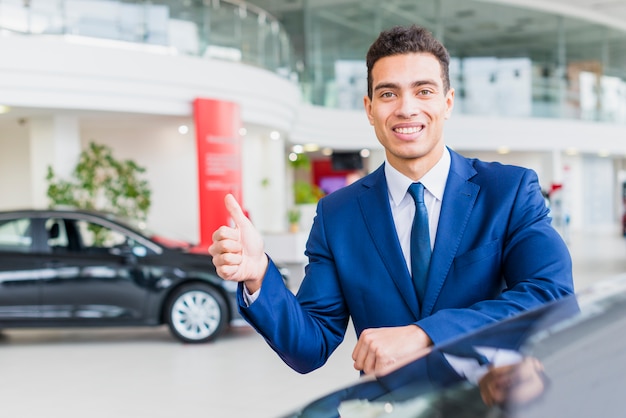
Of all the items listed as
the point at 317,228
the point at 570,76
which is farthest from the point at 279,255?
the point at 570,76

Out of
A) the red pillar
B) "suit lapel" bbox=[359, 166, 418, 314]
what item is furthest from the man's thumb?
the red pillar

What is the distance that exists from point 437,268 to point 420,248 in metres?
0.07

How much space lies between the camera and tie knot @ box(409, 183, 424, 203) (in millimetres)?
1694

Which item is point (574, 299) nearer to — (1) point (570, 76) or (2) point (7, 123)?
(2) point (7, 123)

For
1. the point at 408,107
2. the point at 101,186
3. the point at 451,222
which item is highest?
the point at 408,107

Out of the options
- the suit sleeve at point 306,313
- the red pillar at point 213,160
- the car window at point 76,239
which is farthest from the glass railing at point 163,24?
the suit sleeve at point 306,313

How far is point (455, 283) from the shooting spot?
1.59m

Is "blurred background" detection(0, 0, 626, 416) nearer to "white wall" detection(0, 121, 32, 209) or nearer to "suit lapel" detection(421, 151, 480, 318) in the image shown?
"white wall" detection(0, 121, 32, 209)

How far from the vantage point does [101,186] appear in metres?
11.6

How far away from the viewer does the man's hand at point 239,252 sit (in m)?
1.52

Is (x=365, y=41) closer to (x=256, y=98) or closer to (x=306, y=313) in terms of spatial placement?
(x=256, y=98)

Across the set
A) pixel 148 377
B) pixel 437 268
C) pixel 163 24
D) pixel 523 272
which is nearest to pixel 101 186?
pixel 163 24

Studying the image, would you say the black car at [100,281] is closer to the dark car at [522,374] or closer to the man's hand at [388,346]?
the man's hand at [388,346]

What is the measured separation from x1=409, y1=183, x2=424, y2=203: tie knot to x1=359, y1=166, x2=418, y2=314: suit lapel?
7 centimetres
